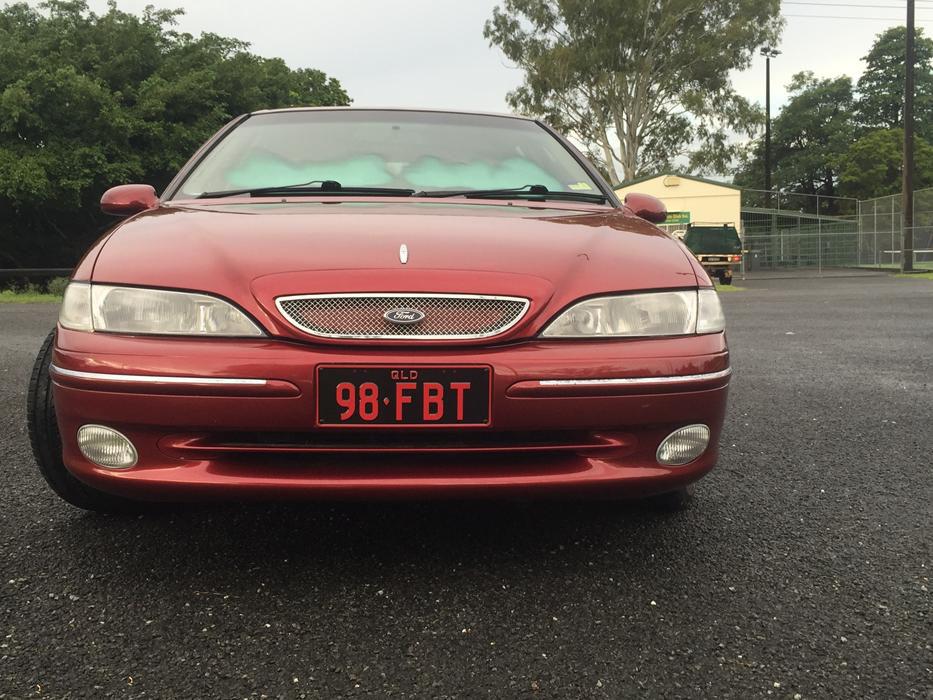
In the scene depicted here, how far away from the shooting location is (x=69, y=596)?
1902mm

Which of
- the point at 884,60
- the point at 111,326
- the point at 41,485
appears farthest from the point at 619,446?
the point at 884,60

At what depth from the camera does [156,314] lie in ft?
6.24

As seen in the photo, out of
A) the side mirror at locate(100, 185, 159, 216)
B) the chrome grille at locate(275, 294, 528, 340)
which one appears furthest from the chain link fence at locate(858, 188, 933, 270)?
the chrome grille at locate(275, 294, 528, 340)

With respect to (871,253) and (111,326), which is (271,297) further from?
(871,253)

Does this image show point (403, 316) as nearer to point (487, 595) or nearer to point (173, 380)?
point (173, 380)

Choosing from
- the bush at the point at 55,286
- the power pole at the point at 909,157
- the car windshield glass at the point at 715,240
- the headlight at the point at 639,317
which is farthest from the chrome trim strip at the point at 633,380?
the power pole at the point at 909,157

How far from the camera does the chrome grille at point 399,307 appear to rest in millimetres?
1850

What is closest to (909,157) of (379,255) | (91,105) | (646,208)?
(91,105)

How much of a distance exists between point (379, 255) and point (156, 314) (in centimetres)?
54

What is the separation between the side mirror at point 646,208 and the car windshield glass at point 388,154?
0.50 feet

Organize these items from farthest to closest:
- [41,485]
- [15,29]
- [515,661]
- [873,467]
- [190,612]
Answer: [15,29] < [873,467] < [41,485] < [190,612] < [515,661]

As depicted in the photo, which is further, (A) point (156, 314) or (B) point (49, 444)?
(B) point (49, 444)

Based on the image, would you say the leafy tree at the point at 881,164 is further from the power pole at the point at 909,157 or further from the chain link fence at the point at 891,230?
the power pole at the point at 909,157

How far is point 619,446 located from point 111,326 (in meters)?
1.22
